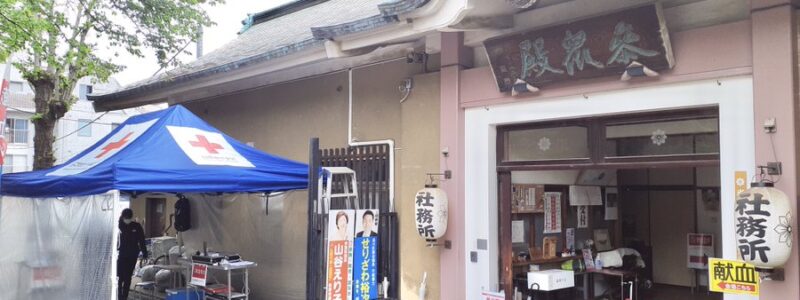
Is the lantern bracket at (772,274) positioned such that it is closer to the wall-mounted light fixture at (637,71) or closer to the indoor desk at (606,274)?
the wall-mounted light fixture at (637,71)

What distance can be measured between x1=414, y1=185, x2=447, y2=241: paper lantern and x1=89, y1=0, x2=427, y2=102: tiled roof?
204cm

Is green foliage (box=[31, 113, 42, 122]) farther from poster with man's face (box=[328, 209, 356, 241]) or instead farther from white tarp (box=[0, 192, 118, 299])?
poster with man's face (box=[328, 209, 356, 241])

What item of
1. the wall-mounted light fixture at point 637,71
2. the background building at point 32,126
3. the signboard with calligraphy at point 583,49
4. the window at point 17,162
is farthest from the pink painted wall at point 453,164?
the window at point 17,162

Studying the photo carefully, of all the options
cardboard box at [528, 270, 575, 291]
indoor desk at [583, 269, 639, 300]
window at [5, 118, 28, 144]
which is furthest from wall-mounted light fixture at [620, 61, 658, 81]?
window at [5, 118, 28, 144]

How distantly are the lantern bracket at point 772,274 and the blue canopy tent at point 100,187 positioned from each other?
5467 mm

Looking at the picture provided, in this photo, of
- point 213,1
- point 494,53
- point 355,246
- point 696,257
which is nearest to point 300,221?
point 355,246

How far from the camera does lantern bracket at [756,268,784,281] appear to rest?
4770mm

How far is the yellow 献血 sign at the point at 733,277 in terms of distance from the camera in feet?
16.5

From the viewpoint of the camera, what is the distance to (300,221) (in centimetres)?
990

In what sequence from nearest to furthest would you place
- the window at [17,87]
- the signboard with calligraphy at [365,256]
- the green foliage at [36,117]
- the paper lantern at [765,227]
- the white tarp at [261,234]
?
the paper lantern at [765,227], the signboard with calligraphy at [365,256], the white tarp at [261,234], the green foliage at [36,117], the window at [17,87]

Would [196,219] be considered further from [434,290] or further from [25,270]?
[434,290]

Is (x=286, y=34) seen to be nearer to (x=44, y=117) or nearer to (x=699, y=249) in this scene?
(x=44, y=117)

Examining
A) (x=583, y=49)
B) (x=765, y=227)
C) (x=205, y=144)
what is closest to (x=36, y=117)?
(x=205, y=144)

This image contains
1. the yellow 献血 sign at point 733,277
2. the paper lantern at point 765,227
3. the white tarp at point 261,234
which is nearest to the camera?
the paper lantern at point 765,227
